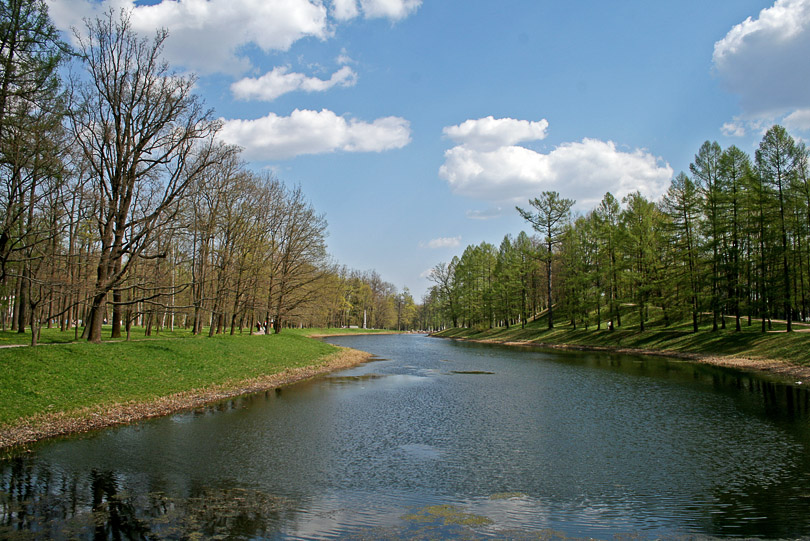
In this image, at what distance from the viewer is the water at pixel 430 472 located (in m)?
7.71

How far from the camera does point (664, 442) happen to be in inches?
512

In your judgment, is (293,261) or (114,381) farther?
(293,261)

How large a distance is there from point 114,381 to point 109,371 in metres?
0.74

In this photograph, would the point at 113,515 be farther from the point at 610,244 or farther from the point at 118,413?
the point at 610,244

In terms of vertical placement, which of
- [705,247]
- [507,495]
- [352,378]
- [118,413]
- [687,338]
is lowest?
[352,378]

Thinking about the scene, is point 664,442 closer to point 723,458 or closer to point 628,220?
point 723,458

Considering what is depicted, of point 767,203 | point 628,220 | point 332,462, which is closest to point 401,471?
point 332,462

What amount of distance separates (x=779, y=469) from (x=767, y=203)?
3153cm

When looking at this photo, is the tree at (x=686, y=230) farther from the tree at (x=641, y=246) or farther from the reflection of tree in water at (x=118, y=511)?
the reflection of tree in water at (x=118, y=511)

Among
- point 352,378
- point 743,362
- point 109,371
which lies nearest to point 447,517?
point 109,371

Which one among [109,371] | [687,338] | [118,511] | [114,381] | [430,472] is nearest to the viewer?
[118,511]

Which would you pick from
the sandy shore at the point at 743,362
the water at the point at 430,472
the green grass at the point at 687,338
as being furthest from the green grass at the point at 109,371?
the green grass at the point at 687,338

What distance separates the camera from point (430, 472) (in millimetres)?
10680

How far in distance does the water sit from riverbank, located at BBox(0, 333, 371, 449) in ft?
3.52
